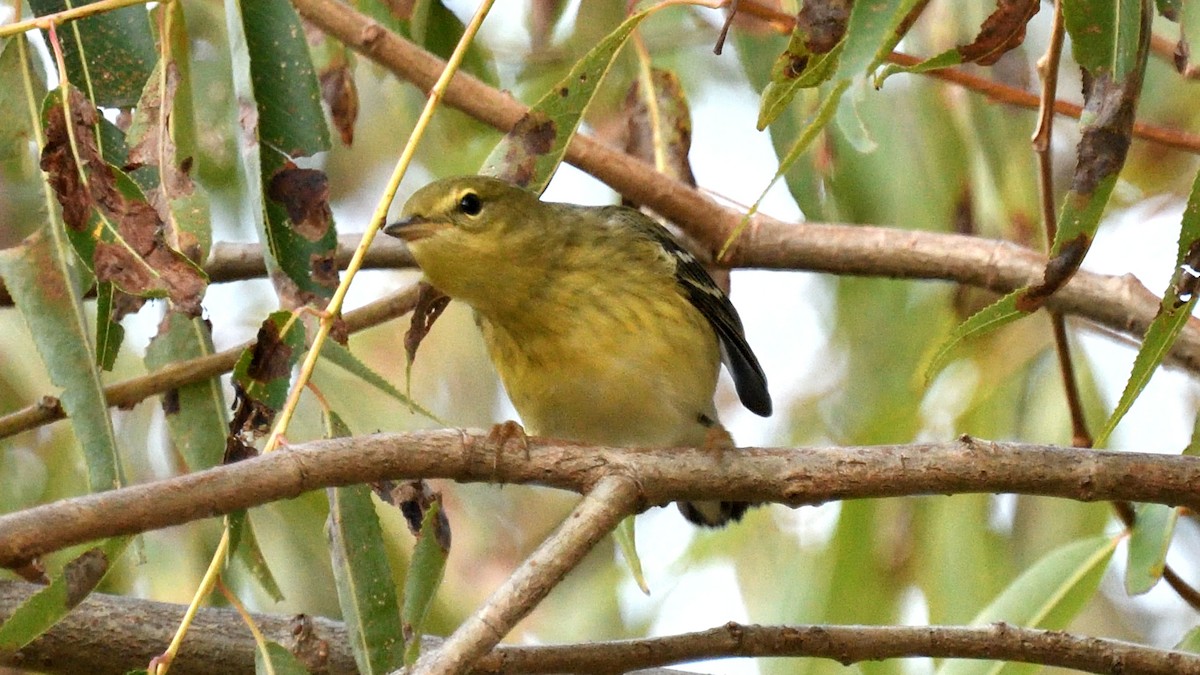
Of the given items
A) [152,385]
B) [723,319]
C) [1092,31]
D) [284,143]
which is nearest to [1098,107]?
[1092,31]

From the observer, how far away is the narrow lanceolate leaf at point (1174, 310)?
2152mm

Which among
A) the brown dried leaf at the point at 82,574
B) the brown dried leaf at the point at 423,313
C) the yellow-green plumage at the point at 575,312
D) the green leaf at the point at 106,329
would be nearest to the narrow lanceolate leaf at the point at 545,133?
the brown dried leaf at the point at 423,313

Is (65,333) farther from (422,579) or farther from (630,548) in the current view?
(630,548)

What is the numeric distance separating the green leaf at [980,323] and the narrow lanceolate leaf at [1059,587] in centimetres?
126

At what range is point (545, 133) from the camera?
2902 millimetres

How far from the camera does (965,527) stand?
4301 mm

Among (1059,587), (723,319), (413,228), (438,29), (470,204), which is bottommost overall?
(1059,587)

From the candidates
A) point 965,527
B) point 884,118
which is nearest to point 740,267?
point 884,118

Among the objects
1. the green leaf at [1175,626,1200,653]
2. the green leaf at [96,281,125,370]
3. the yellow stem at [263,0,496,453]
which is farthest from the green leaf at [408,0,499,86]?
the green leaf at [1175,626,1200,653]

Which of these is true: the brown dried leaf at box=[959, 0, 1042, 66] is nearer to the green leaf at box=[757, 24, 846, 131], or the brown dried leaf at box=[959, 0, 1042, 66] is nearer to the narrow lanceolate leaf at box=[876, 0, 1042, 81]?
the narrow lanceolate leaf at box=[876, 0, 1042, 81]

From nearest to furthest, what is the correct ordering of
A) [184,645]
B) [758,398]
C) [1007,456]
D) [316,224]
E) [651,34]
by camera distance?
[1007,456] → [316,224] → [184,645] → [758,398] → [651,34]

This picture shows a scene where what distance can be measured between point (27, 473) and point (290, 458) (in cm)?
299

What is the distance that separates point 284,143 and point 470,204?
3.00ft

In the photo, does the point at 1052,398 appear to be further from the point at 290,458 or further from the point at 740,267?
the point at 290,458
